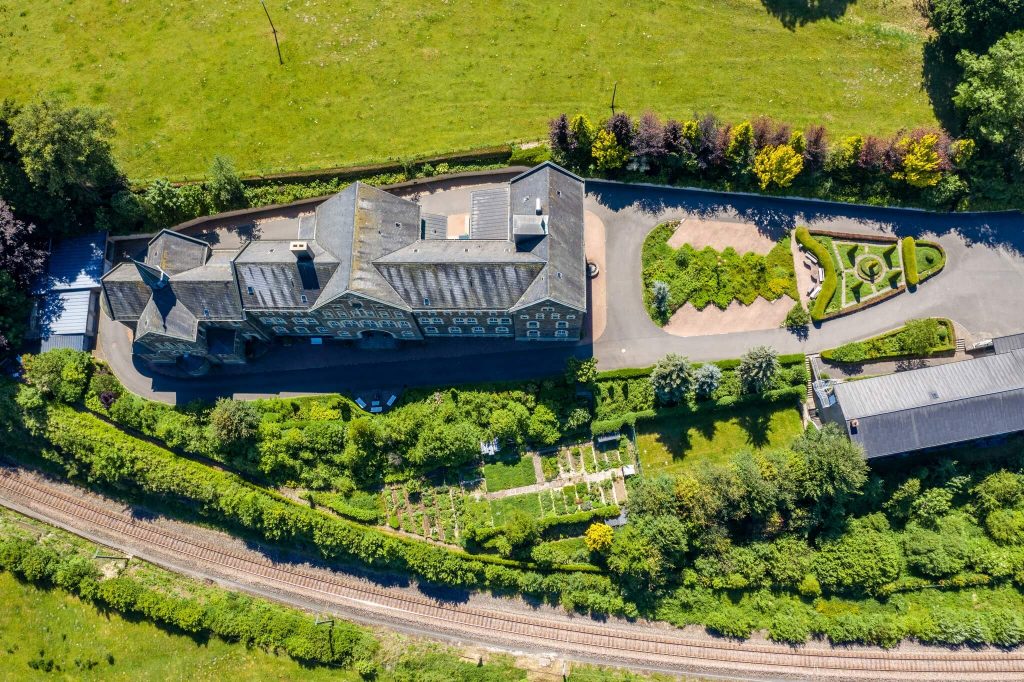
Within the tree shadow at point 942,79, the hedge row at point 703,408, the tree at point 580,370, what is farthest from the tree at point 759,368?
the tree shadow at point 942,79

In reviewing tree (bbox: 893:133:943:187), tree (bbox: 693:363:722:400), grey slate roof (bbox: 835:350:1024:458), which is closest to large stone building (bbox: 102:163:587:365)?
tree (bbox: 693:363:722:400)

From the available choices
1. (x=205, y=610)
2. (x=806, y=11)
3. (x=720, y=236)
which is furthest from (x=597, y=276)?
(x=205, y=610)

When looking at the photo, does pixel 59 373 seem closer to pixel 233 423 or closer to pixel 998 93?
pixel 233 423

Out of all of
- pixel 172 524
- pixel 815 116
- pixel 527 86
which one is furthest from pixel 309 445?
pixel 815 116

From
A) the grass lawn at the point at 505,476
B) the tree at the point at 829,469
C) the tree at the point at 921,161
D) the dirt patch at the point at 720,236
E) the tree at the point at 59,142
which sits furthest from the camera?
the dirt patch at the point at 720,236

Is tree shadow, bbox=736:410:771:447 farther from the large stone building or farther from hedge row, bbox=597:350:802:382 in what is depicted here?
the large stone building

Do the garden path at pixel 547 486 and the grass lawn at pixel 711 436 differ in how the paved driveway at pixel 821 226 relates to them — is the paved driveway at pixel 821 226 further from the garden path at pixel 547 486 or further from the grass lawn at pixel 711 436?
the garden path at pixel 547 486
